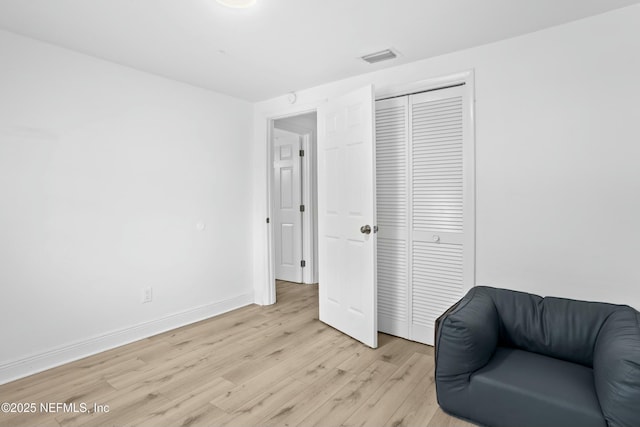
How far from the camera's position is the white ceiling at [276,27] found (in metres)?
1.97

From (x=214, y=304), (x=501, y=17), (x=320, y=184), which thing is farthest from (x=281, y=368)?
(x=501, y=17)

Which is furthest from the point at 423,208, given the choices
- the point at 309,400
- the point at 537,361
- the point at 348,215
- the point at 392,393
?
the point at 309,400

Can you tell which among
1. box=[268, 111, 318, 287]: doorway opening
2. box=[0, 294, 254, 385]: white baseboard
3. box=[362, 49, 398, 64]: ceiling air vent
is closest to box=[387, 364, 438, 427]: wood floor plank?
box=[0, 294, 254, 385]: white baseboard

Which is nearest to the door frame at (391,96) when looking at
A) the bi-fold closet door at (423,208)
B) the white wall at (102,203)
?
the bi-fold closet door at (423,208)

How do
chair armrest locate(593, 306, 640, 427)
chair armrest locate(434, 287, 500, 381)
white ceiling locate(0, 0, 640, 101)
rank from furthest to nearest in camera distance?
white ceiling locate(0, 0, 640, 101) → chair armrest locate(434, 287, 500, 381) → chair armrest locate(593, 306, 640, 427)

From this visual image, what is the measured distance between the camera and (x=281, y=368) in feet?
8.00

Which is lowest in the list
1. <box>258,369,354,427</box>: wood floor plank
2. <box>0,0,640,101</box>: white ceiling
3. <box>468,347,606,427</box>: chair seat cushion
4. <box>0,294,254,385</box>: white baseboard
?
<box>258,369,354,427</box>: wood floor plank

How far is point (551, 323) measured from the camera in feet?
6.53

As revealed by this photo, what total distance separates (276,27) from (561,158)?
204 centimetres

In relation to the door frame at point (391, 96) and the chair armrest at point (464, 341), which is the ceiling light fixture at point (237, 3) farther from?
the chair armrest at point (464, 341)

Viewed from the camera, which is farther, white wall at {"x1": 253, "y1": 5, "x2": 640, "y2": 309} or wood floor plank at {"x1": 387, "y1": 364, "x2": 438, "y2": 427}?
white wall at {"x1": 253, "y1": 5, "x2": 640, "y2": 309}

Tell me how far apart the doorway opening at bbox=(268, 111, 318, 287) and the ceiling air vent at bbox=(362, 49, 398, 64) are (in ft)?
6.54

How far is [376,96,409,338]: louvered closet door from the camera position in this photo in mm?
2881

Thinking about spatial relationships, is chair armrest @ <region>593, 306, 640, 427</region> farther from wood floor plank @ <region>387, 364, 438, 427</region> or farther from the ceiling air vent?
the ceiling air vent
